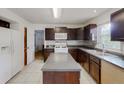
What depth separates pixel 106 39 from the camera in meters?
5.02

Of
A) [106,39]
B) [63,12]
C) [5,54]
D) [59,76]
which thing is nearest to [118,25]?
[59,76]

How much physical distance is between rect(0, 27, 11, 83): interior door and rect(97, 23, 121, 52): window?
11.3 feet

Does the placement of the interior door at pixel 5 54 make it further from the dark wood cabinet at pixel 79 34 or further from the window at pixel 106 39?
the dark wood cabinet at pixel 79 34

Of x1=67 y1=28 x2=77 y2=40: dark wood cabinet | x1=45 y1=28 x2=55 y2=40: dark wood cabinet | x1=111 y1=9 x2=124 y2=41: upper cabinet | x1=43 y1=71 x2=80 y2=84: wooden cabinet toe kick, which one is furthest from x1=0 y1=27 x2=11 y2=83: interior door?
x1=67 y1=28 x2=77 y2=40: dark wood cabinet

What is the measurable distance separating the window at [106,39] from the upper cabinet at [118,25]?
35.4 inches

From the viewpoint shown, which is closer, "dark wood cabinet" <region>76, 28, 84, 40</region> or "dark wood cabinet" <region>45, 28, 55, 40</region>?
"dark wood cabinet" <region>76, 28, 84, 40</region>

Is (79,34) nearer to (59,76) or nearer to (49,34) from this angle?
(49,34)

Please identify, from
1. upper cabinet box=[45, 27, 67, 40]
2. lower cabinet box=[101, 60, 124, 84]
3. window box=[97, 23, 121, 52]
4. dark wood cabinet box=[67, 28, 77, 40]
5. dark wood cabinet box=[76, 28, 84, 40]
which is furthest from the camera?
dark wood cabinet box=[67, 28, 77, 40]

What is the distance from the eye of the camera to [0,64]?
137 inches

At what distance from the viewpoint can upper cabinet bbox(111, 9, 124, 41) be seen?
Answer: 2845mm

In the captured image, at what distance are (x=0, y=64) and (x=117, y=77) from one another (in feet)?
9.68

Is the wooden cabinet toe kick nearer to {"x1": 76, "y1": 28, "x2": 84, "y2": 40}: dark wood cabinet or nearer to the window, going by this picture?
the window

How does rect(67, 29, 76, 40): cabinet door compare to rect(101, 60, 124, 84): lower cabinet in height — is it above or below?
above
